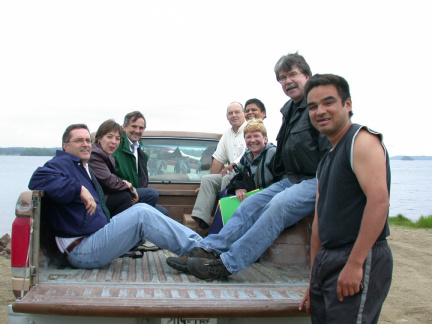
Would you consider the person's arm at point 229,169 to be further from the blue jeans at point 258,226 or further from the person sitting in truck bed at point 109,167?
the blue jeans at point 258,226

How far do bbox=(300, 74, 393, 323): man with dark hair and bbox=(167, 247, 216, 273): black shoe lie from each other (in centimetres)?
119

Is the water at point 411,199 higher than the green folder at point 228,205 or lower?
lower

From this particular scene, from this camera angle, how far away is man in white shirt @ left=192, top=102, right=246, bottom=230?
16.7 ft

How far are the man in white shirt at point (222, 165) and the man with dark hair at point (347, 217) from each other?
8.48 ft

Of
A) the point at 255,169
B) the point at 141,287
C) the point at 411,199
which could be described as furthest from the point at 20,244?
the point at 411,199

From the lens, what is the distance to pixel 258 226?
346cm

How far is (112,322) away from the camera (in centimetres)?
270

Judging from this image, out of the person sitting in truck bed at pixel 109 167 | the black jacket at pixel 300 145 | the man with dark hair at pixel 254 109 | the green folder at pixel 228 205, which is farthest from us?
the man with dark hair at pixel 254 109

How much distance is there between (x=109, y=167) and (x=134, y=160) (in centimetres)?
47

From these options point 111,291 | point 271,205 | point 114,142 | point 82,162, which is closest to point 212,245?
point 271,205

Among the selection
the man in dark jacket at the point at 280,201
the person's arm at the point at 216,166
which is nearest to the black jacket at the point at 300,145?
the man in dark jacket at the point at 280,201

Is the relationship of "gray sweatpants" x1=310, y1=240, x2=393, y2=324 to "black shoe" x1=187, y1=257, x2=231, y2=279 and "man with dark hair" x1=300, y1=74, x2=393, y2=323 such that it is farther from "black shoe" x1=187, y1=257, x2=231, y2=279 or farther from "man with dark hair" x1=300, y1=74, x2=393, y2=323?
"black shoe" x1=187, y1=257, x2=231, y2=279

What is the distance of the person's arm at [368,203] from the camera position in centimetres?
217

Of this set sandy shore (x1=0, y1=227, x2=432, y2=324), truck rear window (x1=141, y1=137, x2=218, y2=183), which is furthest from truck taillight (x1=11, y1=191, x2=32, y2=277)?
truck rear window (x1=141, y1=137, x2=218, y2=183)
